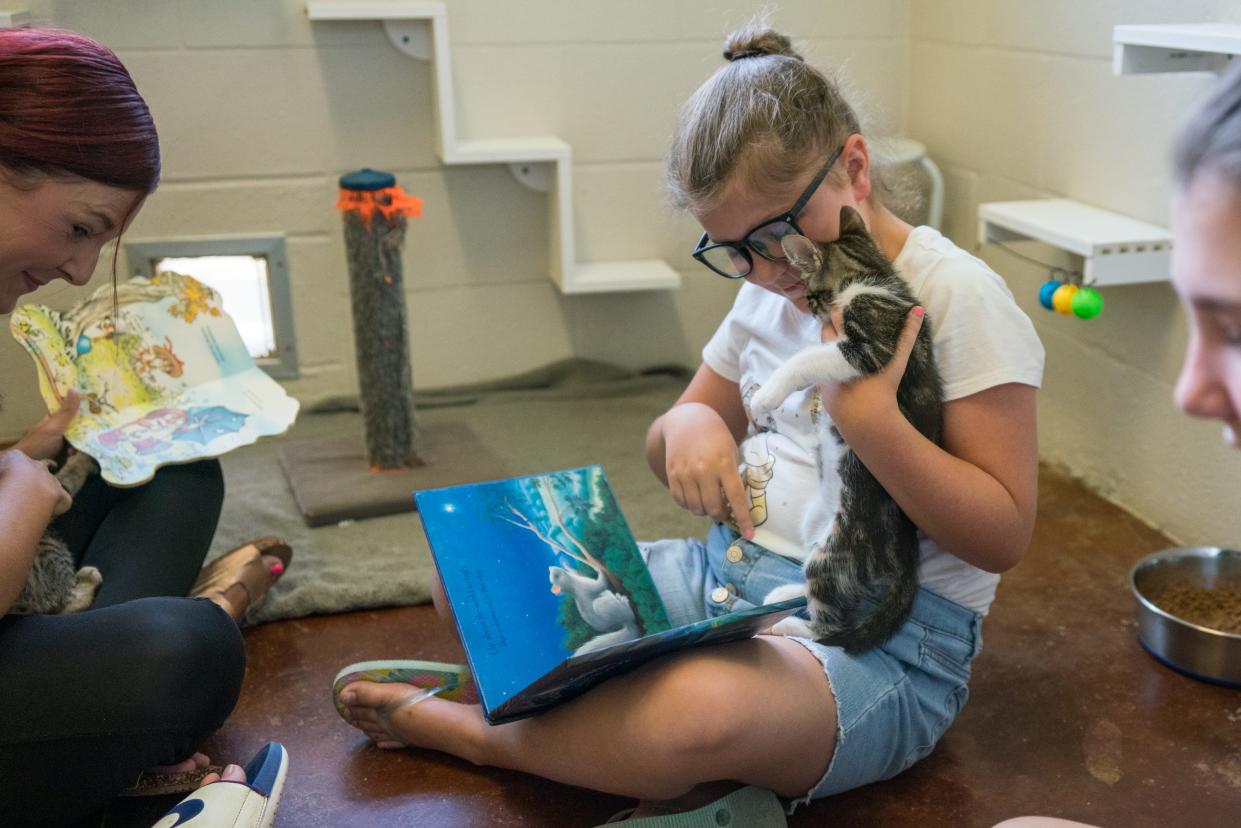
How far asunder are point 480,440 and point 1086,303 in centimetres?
127

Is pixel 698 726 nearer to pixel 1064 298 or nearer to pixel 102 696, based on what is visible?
pixel 102 696

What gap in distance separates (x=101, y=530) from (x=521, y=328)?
4.47ft

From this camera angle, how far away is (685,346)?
9.71 ft

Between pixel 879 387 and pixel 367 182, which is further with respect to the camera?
pixel 367 182

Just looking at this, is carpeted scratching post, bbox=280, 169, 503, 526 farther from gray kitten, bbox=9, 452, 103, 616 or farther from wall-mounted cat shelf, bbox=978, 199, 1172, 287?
wall-mounted cat shelf, bbox=978, 199, 1172, 287

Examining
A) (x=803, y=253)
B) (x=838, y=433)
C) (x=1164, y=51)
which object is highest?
(x=1164, y=51)

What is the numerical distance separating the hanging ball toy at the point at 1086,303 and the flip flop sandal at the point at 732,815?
1.14 meters

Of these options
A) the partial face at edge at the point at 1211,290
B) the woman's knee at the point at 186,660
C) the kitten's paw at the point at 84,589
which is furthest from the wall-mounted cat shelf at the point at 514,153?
the partial face at edge at the point at 1211,290

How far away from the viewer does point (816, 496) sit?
54.7 inches

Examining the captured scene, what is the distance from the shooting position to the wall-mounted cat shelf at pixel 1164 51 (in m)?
1.70

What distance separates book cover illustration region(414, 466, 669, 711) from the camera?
1.34m

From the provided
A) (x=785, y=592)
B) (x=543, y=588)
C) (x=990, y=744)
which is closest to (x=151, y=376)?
(x=543, y=588)

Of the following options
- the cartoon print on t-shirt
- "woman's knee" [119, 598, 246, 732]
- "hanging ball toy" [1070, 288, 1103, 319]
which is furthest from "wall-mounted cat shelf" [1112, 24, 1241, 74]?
"woman's knee" [119, 598, 246, 732]

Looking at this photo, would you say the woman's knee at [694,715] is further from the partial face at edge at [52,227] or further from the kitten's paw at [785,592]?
the partial face at edge at [52,227]
